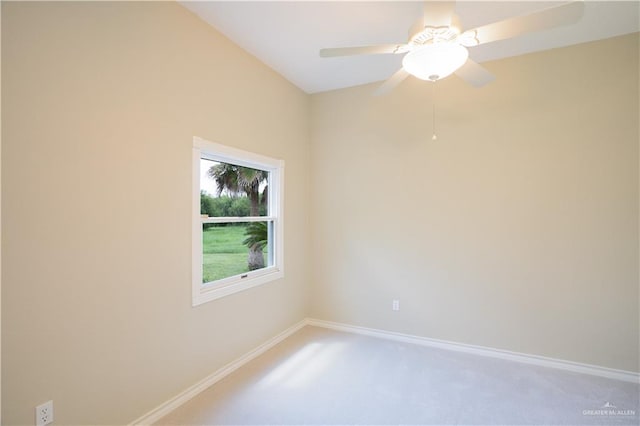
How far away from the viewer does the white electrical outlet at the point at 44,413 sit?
1497mm

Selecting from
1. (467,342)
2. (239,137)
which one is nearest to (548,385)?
(467,342)

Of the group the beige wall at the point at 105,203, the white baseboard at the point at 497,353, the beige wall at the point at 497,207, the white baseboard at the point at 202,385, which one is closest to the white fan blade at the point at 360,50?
the beige wall at the point at 105,203

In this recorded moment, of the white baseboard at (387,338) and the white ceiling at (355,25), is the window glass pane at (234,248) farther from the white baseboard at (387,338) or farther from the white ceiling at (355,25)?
the white ceiling at (355,25)

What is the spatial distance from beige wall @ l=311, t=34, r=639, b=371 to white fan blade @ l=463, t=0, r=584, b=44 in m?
1.53

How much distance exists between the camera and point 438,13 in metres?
1.56

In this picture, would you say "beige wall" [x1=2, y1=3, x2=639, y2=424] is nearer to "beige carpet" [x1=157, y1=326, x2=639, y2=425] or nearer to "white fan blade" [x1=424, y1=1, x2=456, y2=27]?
"beige carpet" [x1=157, y1=326, x2=639, y2=425]

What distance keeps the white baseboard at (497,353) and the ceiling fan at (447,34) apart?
2.63 metres

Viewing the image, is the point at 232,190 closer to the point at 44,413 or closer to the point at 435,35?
the point at 44,413

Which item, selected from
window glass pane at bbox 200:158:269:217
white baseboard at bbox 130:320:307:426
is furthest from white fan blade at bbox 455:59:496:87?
white baseboard at bbox 130:320:307:426

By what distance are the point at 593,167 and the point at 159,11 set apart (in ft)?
11.9

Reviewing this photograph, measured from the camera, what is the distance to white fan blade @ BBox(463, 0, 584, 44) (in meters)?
1.37

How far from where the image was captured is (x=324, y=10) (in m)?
2.24

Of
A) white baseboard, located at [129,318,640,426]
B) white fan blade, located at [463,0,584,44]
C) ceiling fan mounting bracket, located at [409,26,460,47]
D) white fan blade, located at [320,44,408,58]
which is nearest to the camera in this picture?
white fan blade, located at [463,0,584,44]

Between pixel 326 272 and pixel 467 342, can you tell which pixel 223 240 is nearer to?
pixel 326 272
